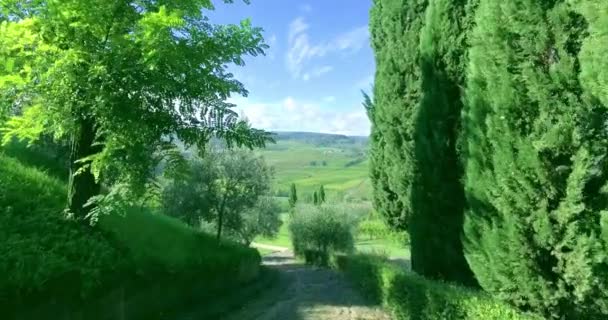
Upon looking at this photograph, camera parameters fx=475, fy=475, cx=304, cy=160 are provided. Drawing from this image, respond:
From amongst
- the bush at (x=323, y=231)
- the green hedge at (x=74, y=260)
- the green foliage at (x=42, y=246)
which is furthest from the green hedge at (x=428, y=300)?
the bush at (x=323, y=231)

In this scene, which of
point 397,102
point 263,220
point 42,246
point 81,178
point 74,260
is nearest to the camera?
point 42,246

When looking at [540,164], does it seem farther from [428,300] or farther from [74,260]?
[74,260]

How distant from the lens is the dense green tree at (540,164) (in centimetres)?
577

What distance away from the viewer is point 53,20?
690 cm

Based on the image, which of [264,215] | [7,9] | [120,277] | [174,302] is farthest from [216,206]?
[7,9]

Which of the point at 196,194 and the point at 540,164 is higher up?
the point at 540,164

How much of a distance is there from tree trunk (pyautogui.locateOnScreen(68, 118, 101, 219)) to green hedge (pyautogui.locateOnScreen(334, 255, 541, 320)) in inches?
270

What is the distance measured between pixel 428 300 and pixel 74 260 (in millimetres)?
6784

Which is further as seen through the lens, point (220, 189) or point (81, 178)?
point (220, 189)

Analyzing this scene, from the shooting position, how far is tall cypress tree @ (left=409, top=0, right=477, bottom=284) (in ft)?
36.7

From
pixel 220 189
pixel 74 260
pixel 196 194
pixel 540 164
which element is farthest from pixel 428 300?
pixel 220 189

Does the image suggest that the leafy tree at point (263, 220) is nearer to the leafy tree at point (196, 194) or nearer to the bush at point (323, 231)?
the bush at point (323, 231)

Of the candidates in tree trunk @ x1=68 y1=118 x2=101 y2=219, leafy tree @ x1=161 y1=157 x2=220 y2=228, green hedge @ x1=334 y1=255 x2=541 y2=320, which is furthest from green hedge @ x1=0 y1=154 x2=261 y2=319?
leafy tree @ x1=161 y1=157 x2=220 y2=228

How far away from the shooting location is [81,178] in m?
9.05
